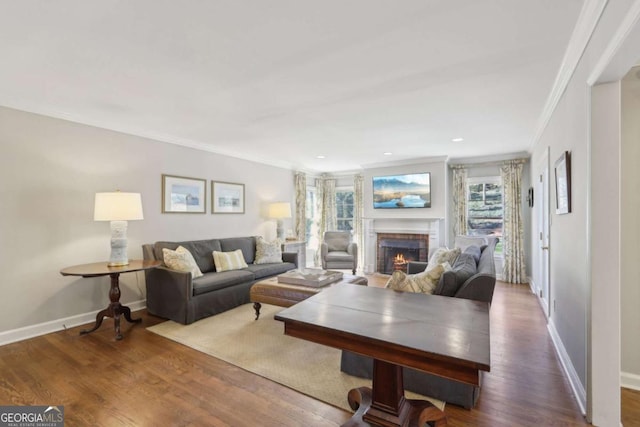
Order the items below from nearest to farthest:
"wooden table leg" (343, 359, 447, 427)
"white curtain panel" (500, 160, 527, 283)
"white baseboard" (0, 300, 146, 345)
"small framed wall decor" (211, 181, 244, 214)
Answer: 1. "wooden table leg" (343, 359, 447, 427)
2. "white baseboard" (0, 300, 146, 345)
3. "small framed wall decor" (211, 181, 244, 214)
4. "white curtain panel" (500, 160, 527, 283)

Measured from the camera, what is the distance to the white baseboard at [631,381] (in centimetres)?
211

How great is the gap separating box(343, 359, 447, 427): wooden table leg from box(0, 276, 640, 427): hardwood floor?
0.20 metres

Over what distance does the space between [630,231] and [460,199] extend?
3.87 metres

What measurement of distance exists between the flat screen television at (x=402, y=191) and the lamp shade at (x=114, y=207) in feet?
15.0

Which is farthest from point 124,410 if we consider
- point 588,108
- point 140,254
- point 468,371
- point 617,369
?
point 588,108

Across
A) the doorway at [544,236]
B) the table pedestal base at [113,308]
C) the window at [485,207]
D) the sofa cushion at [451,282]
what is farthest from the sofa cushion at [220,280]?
the window at [485,207]

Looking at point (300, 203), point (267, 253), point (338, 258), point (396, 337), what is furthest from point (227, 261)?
point (396, 337)

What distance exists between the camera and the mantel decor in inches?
89.7

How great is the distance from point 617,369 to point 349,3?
261cm

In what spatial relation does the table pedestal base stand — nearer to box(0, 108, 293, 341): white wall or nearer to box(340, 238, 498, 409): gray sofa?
box(0, 108, 293, 341): white wall

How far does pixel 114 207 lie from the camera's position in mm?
3123

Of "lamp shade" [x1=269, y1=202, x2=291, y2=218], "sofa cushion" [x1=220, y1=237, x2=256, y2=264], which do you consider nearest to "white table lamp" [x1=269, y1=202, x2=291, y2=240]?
"lamp shade" [x1=269, y1=202, x2=291, y2=218]

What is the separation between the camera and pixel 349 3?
1586 mm

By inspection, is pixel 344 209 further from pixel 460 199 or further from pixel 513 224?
pixel 513 224
